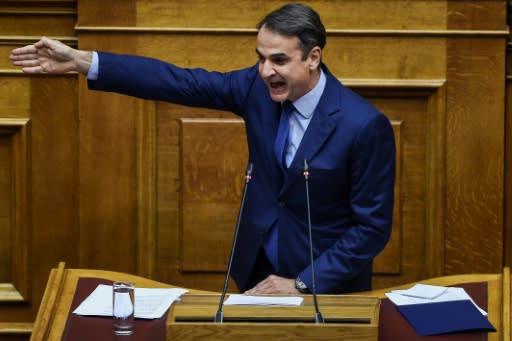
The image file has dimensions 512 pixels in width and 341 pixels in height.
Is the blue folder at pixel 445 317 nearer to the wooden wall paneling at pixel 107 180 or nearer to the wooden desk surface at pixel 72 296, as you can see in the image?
the wooden desk surface at pixel 72 296

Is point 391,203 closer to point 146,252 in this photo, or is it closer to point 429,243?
point 429,243

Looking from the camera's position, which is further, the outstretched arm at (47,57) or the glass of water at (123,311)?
the outstretched arm at (47,57)

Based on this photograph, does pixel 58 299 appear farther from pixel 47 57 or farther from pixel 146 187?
pixel 146 187

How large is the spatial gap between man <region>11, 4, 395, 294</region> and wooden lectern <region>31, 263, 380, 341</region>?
32 centimetres

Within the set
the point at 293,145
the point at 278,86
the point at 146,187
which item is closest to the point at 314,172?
the point at 293,145

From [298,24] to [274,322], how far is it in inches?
31.7

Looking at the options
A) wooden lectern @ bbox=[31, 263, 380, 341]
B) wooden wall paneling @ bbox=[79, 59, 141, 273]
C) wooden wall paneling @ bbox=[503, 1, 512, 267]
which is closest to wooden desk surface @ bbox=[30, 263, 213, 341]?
wooden lectern @ bbox=[31, 263, 380, 341]

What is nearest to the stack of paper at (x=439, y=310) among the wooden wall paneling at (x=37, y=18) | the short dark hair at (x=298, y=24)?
the short dark hair at (x=298, y=24)

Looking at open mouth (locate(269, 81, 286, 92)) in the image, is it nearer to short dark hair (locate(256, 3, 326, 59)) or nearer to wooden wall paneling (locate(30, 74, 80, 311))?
short dark hair (locate(256, 3, 326, 59))

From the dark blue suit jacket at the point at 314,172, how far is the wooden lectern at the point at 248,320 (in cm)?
33

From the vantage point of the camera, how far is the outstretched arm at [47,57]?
106 inches

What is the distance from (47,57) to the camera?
2719 mm

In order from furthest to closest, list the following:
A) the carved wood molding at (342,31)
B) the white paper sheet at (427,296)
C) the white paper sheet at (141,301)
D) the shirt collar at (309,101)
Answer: the carved wood molding at (342,31)
the shirt collar at (309,101)
the white paper sheet at (427,296)
the white paper sheet at (141,301)

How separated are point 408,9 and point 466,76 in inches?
10.2
